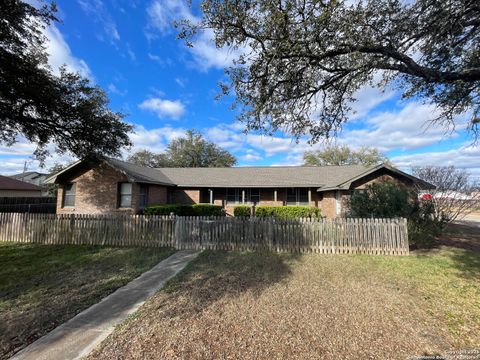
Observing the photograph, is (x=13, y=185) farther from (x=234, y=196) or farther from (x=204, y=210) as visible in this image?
(x=234, y=196)

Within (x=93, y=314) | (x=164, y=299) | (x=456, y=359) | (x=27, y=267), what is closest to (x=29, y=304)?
(x=93, y=314)

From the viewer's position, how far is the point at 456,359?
134 inches

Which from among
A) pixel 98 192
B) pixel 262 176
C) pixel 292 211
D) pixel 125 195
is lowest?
pixel 292 211

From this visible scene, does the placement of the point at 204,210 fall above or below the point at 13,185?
below

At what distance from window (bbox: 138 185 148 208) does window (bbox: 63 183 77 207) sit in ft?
15.6

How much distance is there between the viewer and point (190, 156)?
153ft

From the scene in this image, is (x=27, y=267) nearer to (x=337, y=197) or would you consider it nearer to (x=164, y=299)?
(x=164, y=299)

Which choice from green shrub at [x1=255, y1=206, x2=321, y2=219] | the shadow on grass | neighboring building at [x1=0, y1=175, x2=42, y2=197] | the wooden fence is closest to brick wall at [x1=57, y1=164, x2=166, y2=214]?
the wooden fence

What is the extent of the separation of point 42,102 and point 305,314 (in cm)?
1303

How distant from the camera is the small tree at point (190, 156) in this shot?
46250 mm

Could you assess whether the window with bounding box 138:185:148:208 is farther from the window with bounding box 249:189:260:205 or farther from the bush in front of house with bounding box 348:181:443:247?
the bush in front of house with bounding box 348:181:443:247

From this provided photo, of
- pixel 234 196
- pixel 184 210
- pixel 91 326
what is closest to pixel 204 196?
pixel 234 196

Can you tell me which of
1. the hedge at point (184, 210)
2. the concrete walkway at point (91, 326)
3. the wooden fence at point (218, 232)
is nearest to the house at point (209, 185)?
the hedge at point (184, 210)

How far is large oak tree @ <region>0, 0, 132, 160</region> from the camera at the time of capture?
924 cm
